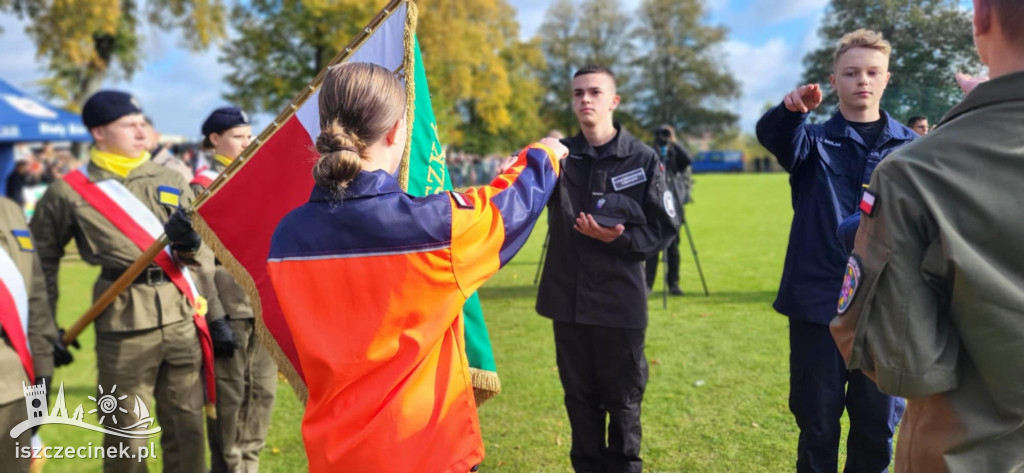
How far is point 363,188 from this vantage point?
6.53ft

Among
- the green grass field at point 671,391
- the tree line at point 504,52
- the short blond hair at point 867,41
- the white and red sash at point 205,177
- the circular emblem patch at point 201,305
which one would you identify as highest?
the tree line at point 504,52

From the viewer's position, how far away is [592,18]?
2237 inches

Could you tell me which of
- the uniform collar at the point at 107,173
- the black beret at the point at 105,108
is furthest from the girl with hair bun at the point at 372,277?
the black beret at the point at 105,108

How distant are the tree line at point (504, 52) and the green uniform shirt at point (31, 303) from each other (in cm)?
431

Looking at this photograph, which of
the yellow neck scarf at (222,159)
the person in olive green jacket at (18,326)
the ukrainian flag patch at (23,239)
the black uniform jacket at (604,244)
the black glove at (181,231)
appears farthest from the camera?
the yellow neck scarf at (222,159)

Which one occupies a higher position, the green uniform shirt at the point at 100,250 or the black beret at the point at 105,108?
the black beret at the point at 105,108

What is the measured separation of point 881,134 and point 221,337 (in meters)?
3.81

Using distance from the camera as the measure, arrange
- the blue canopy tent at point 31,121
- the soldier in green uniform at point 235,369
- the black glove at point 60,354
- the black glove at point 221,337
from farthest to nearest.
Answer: the blue canopy tent at point 31,121, the soldier in green uniform at point 235,369, the black glove at point 221,337, the black glove at point 60,354

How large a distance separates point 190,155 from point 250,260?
25713 millimetres

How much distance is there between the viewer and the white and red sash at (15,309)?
3166mm

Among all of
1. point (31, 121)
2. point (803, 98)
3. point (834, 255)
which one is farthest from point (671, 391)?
point (31, 121)

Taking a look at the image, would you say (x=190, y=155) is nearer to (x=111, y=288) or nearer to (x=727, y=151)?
(x=111, y=288)

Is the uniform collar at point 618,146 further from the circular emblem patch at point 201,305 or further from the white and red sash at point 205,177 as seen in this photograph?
the white and red sash at point 205,177

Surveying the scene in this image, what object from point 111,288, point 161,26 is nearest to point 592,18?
point 161,26
